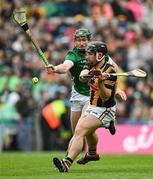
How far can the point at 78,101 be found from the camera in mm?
14203

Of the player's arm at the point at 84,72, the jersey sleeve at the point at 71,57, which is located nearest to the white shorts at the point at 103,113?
the player's arm at the point at 84,72

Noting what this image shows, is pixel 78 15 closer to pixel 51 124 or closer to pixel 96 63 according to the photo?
pixel 51 124

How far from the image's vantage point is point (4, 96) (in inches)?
882

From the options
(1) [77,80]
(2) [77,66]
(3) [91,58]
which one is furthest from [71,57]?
(3) [91,58]

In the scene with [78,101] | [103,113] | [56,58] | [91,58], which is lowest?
[56,58]

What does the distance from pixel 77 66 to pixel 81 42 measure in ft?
1.46

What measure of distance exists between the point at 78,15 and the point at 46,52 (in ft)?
7.26

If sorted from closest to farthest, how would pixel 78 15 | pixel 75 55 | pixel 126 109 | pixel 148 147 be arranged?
pixel 75 55 < pixel 148 147 < pixel 126 109 < pixel 78 15

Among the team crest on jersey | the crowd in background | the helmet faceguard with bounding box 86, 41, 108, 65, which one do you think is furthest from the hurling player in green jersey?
the crowd in background

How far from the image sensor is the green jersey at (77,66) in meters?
13.9

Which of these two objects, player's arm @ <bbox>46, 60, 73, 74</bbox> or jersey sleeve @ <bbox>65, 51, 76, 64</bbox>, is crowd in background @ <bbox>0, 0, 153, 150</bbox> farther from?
player's arm @ <bbox>46, 60, 73, 74</bbox>

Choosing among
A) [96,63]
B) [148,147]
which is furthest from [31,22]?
[96,63]

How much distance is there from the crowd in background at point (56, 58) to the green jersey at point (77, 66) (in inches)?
301

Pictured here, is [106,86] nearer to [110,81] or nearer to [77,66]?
[110,81]
